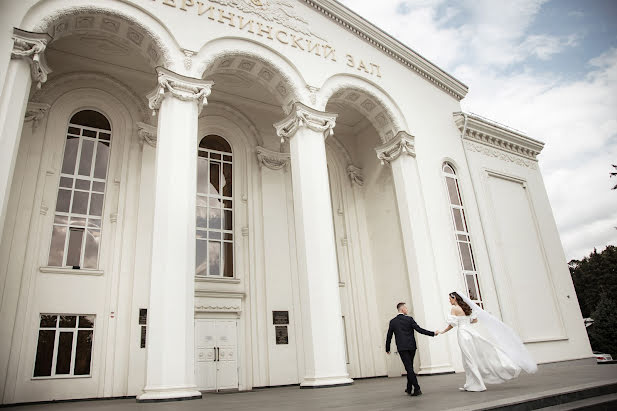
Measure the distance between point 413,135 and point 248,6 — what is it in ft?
21.1

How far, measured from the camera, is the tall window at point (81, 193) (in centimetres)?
1059

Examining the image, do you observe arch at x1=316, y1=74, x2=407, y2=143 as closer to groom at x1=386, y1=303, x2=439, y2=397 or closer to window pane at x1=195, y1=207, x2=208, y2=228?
window pane at x1=195, y1=207, x2=208, y2=228

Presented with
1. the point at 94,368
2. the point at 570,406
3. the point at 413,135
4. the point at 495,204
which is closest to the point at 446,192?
the point at 413,135

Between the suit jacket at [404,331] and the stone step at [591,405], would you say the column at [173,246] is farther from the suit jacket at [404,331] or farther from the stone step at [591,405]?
the stone step at [591,405]

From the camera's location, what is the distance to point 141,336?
10.3 meters

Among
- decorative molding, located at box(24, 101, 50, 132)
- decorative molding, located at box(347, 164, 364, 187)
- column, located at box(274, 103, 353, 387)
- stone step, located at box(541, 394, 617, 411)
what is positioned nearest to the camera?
stone step, located at box(541, 394, 617, 411)

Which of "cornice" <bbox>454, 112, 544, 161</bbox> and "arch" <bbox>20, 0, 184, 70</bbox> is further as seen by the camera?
"cornice" <bbox>454, 112, 544, 161</bbox>

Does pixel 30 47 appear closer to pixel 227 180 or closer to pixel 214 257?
pixel 227 180

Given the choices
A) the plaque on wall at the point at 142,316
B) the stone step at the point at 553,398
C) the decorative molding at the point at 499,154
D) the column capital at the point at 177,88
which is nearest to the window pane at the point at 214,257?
the plaque on wall at the point at 142,316

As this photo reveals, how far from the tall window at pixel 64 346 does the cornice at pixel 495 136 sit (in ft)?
46.1

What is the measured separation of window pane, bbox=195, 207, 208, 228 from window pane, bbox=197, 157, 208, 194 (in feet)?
1.97

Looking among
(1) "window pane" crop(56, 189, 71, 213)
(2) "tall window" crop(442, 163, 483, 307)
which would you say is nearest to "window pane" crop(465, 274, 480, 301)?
(2) "tall window" crop(442, 163, 483, 307)

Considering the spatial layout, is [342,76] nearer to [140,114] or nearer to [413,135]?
[413,135]

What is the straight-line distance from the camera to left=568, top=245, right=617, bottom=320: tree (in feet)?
120
